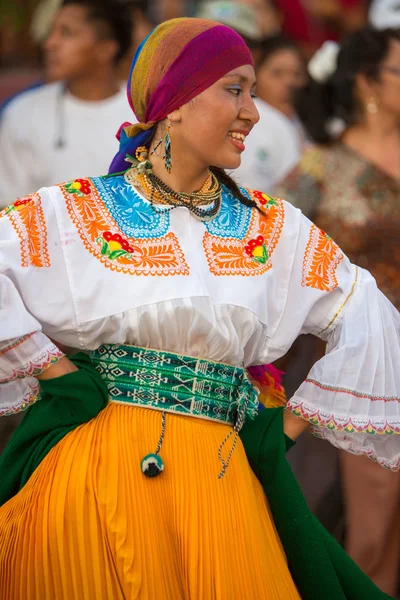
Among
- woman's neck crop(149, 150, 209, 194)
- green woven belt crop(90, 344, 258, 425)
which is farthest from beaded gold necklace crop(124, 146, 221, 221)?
green woven belt crop(90, 344, 258, 425)

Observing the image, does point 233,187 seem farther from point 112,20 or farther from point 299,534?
point 112,20

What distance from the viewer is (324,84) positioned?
19.6ft

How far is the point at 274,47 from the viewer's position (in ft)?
24.8

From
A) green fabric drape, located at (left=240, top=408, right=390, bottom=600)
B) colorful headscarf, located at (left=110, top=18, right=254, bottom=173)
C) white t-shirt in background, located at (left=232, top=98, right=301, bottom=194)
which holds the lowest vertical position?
green fabric drape, located at (left=240, top=408, right=390, bottom=600)

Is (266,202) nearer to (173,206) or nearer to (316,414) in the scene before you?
(173,206)

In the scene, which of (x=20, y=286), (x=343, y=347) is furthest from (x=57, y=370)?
(x=343, y=347)

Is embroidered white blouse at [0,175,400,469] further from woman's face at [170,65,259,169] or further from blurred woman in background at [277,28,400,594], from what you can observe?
blurred woman in background at [277,28,400,594]

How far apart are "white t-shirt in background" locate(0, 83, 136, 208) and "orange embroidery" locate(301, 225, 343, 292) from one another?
227cm

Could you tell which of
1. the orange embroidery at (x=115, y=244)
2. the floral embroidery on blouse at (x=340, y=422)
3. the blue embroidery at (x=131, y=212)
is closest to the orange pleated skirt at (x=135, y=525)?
the floral embroidery on blouse at (x=340, y=422)

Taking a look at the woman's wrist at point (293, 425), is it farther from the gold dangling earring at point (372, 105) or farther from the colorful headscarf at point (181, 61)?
the gold dangling earring at point (372, 105)

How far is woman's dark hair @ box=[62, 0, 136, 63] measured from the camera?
6246mm

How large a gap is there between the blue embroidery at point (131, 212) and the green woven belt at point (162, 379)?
0.32 metres

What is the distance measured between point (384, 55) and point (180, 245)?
107 inches

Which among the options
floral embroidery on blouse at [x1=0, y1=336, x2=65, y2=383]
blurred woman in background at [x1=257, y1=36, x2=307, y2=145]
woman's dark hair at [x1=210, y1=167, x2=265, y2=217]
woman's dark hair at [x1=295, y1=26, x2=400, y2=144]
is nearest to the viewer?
floral embroidery on blouse at [x1=0, y1=336, x2=65, y2=383]
